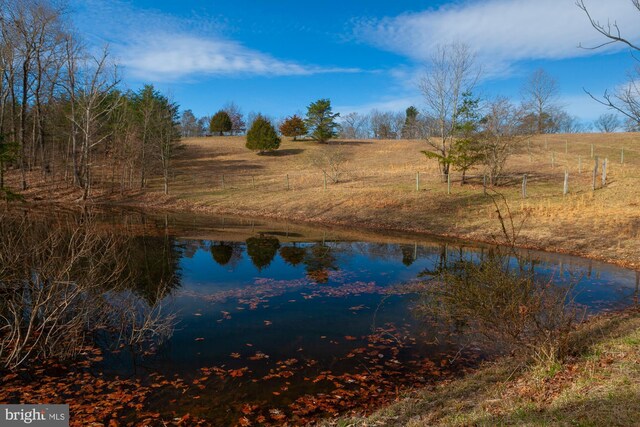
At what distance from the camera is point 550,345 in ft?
18.1

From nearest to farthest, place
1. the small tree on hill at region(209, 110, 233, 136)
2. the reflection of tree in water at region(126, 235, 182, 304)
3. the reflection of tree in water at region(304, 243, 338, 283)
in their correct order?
the reflection of tree in water at region(126, 235, 182, 304), the reflection of tree in water at region(304, 243, 338, 283), the small tree on hill at region(209, 110, 233, 136)

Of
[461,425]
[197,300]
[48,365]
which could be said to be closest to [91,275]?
[48,365]

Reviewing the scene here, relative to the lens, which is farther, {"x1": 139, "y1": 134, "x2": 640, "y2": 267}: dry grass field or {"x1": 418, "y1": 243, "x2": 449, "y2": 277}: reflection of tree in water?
{"x1": 139, "y1": 134, "x2": 640, "y2": 267}: dry grass field

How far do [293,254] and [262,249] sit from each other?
1.81 m

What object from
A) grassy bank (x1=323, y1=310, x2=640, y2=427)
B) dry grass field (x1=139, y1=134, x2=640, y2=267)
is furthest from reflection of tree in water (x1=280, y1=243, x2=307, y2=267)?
grassy bank (x1=323, y1=310, x2=640, y2=427)

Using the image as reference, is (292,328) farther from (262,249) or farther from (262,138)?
(262,138)

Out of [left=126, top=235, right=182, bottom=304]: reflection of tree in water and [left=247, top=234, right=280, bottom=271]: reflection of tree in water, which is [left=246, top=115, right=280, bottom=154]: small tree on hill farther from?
[left=126, top=235, right=182, bottom=304]: reflection of tree in water

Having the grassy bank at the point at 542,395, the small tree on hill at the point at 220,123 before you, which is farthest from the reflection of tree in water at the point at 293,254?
the small tree on hill at the point at 220,123

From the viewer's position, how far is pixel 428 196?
2688 cm

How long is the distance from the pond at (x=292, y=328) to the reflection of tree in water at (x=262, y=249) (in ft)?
0.29

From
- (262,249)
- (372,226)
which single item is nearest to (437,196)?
(372,226)

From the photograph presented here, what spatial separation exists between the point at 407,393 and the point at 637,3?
6378 millimetres

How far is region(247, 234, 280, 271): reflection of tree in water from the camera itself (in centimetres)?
1512

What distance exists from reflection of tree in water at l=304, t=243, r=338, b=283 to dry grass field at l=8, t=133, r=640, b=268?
6.43m
